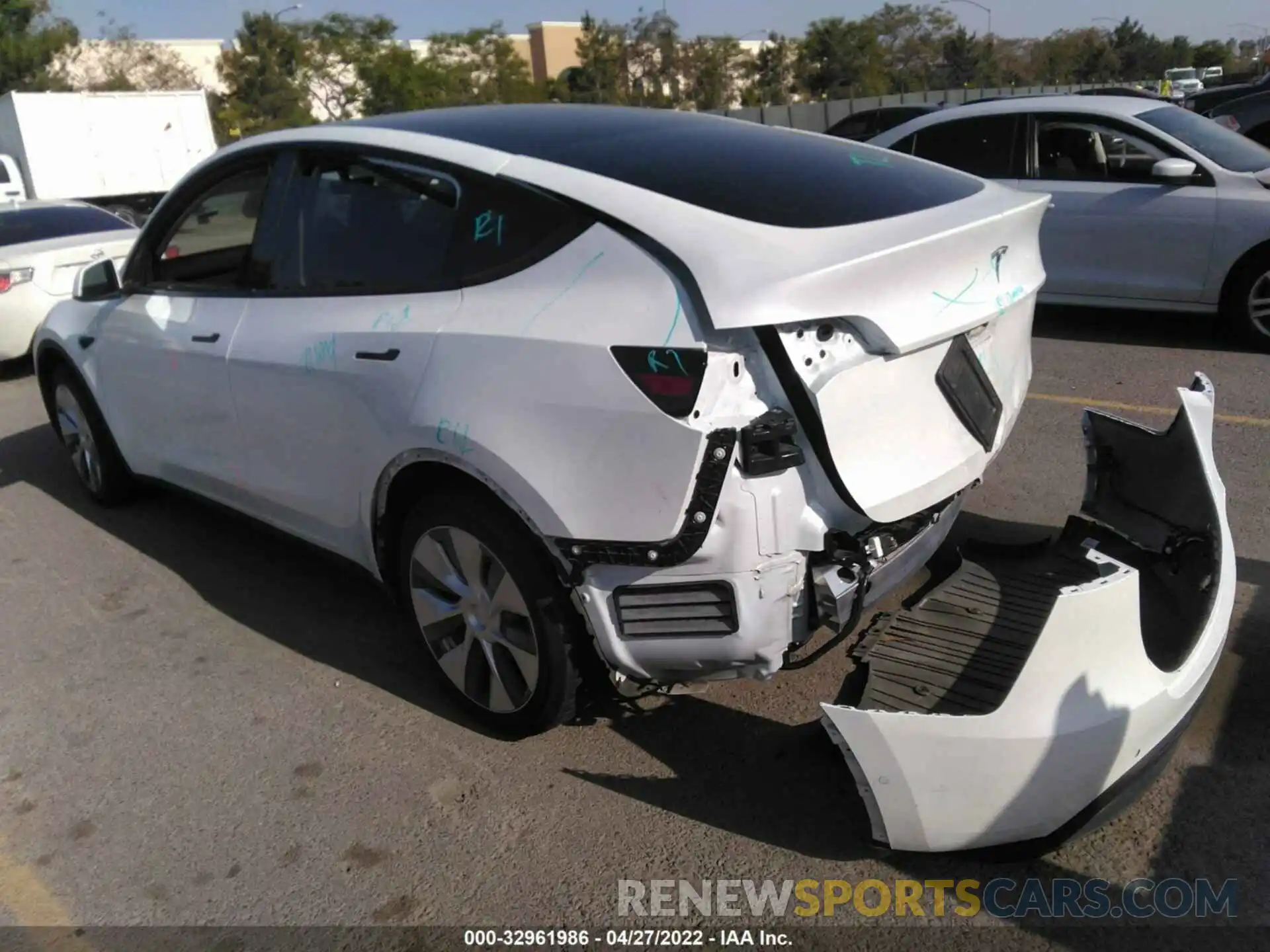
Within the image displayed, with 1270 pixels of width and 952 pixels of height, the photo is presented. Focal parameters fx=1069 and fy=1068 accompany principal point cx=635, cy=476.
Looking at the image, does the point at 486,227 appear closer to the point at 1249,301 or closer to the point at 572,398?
the point at 572,398

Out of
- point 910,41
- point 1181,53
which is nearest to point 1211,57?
point 1181,53

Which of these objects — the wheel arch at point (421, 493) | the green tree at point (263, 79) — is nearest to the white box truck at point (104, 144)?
the wheel arch at point (421, 493)

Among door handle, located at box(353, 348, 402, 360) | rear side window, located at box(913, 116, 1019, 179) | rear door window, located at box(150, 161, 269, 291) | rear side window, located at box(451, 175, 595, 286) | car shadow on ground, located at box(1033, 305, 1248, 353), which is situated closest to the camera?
rear side window, located at box(451, 175, 595, 286)

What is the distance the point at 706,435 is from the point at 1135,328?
256 inches

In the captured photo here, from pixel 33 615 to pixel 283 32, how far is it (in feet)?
183

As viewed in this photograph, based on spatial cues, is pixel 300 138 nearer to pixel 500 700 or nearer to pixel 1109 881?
pixel 500 700

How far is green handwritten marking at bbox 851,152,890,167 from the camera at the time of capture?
3387 mm

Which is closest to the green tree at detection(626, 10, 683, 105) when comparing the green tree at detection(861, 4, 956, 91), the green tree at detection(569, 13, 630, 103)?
the green tree at detection(569, 13, 630, 103)

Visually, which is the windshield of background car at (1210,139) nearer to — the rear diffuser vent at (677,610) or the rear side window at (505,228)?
the rear side window at (505,228)

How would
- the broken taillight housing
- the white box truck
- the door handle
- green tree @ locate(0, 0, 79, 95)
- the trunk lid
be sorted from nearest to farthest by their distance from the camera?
the broken taillight housing
the door handle
the trunk lid
the white box truck
green tree @ locate(0, 0, 79, 95)

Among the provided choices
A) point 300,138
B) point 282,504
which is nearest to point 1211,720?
point 282,504

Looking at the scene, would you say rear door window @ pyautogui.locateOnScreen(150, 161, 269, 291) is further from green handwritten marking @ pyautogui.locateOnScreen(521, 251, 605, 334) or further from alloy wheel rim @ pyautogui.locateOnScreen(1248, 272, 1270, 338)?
alloy wheel rim @ pyautogui.locateOnScreen(1248, 272, 1270, 338)

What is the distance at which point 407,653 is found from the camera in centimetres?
390

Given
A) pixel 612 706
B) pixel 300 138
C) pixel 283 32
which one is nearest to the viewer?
pixel 612 706
